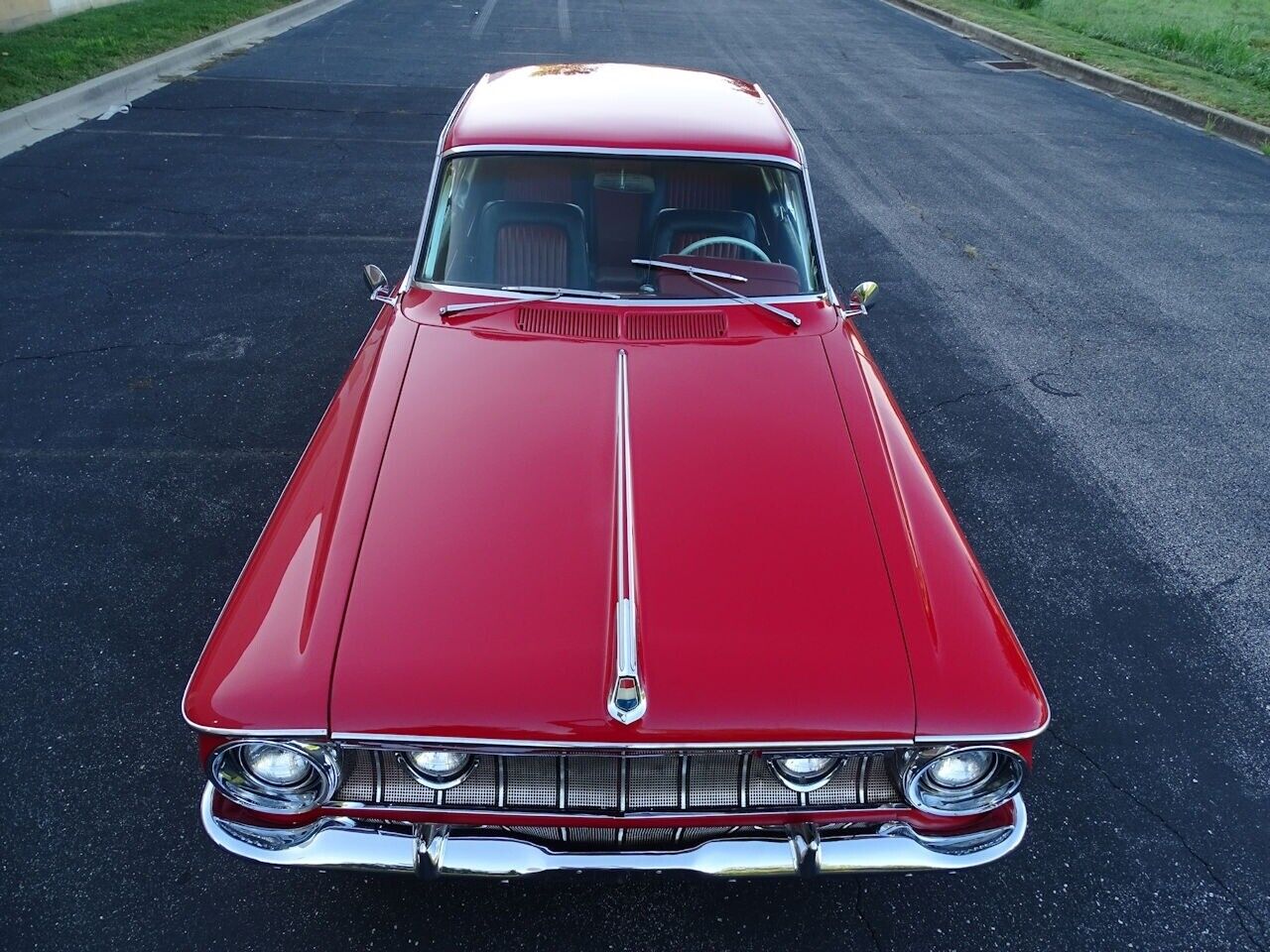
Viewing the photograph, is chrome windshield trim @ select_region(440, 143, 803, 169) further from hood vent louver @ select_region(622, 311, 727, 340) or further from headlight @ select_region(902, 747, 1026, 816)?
headlight @ select_region(902, 747, 1026, 816)

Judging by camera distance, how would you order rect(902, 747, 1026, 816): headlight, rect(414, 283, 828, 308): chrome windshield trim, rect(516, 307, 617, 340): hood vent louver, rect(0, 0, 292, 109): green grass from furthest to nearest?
rect(0, 0, 292, 109): green grass → rect(414, 283, 828, 308): chrome windshield trim → rect(516, 307, 617, 340): hood vent louver → rect(902, 747, 1026, 816): headlight

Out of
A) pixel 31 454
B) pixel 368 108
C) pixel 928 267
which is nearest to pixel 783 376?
pixel 31 454

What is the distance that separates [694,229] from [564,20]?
1389 cm

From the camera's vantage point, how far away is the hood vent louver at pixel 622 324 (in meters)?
3.30

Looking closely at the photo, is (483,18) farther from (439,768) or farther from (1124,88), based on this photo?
(439,768)

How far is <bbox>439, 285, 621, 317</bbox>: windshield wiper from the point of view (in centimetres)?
338

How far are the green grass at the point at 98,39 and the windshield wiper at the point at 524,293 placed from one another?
782cm

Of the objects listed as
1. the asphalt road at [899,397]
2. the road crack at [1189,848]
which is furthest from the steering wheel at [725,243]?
the road crack at [1189,848]

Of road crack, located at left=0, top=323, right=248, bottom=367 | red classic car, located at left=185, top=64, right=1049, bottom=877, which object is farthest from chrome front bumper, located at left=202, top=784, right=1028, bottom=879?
road crack, located at left=0, top=323, right=248, bottom=367

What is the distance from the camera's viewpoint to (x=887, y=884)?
2.77 meters

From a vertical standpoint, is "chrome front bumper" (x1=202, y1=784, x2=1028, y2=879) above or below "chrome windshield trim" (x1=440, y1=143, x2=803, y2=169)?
below

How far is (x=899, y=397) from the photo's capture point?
5195 millimetres

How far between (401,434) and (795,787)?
1.53m

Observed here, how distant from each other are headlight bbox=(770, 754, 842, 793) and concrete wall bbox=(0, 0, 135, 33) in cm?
1328
